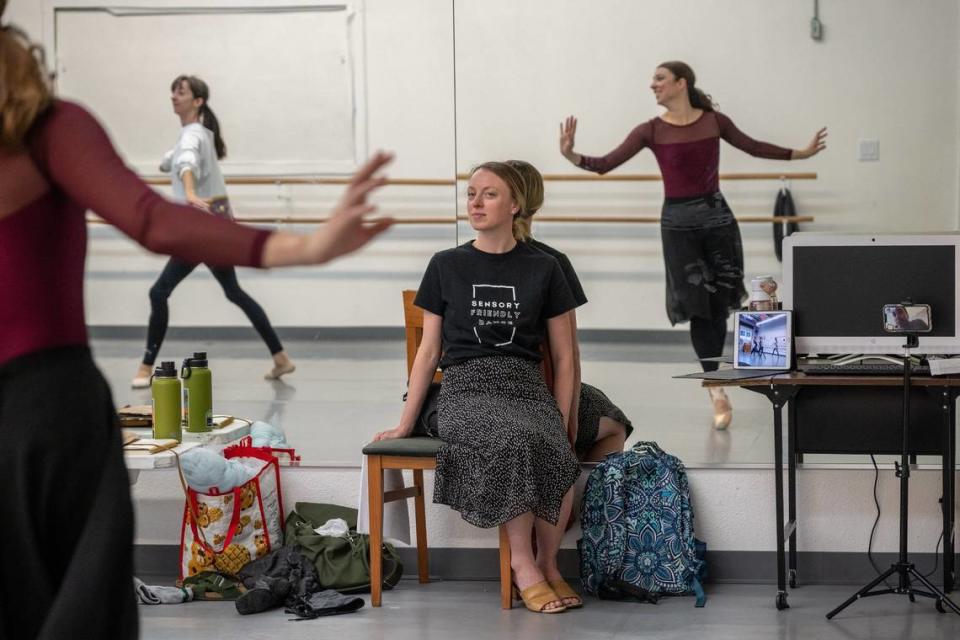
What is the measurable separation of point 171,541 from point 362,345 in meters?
0.84

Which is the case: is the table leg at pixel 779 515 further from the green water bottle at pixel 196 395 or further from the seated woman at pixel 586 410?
the green water bottle at pixel 196 395

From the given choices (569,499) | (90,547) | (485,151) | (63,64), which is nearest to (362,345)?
(485,151)

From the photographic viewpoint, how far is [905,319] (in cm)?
319

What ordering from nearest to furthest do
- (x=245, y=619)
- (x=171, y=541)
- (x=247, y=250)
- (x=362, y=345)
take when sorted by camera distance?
(x=247, y=250) < (x=245, y=619) < (x=171, y=541) < (x=362, y=345)

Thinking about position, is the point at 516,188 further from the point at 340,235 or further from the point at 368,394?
the point at 340,235

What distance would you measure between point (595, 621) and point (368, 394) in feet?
3.97

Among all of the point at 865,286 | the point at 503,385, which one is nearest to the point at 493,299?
the point at 503,385

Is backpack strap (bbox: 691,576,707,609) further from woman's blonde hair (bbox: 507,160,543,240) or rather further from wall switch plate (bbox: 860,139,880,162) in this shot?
wall switch plate (bbox: 860,139,880,162)

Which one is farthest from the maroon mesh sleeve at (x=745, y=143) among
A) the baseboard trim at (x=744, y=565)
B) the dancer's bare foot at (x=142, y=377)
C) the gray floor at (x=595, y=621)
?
the dancer's bare foot at (x=142, y=377)

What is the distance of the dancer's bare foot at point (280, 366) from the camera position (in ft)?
13.5

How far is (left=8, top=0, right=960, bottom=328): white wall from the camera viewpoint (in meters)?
3.68

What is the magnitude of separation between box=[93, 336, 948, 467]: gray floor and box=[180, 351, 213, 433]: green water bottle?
446mm

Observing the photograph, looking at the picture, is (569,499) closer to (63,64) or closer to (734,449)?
(734,449)

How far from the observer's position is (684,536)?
3451 mm
